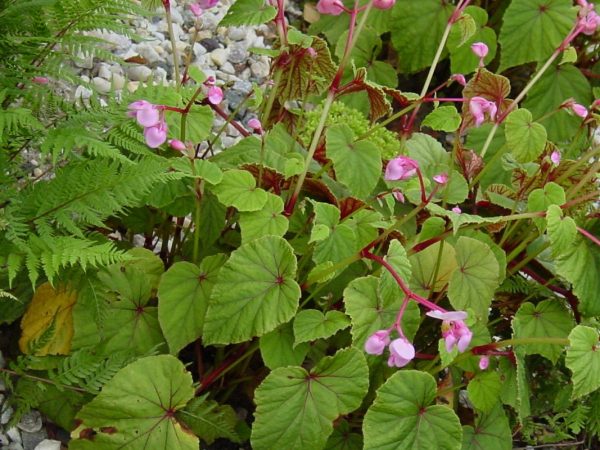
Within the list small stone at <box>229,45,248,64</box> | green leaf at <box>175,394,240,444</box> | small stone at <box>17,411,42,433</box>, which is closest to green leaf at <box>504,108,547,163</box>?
green leaf at <box>175,394,240,444</box>

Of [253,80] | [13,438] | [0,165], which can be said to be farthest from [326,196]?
[253,80]

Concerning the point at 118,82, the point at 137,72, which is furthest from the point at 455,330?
the point at 137,72

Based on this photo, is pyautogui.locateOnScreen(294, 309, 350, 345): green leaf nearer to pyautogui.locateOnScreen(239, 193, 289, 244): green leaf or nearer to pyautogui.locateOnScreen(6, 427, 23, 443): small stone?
pyautogui.locateOnScreen(239, 193, 289, 244): green leaf

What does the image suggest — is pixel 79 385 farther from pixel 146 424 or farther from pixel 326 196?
pixel 326 196

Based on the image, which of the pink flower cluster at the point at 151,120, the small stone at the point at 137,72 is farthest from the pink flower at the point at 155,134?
the small stone at the point at 137,72

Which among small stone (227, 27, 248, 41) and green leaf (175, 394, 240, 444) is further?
small stone (227, 27, 248, 41)

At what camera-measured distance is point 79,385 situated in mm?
1684

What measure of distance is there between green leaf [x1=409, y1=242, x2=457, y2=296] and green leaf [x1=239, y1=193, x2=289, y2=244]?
A: 1.05 ft

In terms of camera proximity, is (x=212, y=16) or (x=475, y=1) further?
(x=475, y=1)

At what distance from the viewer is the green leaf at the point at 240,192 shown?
1643mm

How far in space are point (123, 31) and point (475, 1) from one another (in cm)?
196

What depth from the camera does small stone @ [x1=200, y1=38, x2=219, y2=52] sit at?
114 inches

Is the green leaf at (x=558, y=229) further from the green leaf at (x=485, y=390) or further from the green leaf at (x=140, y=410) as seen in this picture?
the green leaf at (x=140, y=410)

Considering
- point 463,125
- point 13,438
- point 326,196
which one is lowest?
point 13,438
